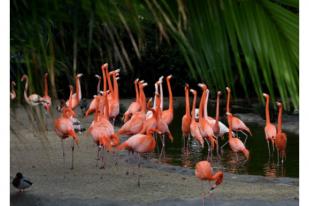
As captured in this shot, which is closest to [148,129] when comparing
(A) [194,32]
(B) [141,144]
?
(B) [141,144]

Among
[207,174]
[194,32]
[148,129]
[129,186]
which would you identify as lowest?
[129,186]

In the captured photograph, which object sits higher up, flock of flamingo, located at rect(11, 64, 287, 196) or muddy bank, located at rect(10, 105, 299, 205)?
flock of flamingo, located at rect(11, 64, 287, 196)

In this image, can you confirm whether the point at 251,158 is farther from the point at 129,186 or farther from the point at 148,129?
the point at 129,186

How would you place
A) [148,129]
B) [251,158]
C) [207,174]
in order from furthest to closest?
1. [251,158]
2. [148,129]
3. [207,174]

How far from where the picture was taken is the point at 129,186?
17.6 feet

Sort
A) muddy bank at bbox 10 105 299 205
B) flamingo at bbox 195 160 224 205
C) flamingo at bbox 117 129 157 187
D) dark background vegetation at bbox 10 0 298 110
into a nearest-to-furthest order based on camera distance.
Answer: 1. dark background vegetation at bbox 10 0 298 110
2. muddy bank at bbox 10 105 299 205
3. flamingo at bbox 195 160 224 205
4. flamingo at bbox 117 129 157 187

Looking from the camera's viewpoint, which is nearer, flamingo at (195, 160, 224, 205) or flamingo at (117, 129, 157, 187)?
flamingo at (195, 160, 224, 205)

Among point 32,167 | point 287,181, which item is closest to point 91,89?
point 32,167

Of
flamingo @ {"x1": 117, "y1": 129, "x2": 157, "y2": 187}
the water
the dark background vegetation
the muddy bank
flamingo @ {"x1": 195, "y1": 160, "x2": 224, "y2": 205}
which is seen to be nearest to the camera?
the dark background vegetation

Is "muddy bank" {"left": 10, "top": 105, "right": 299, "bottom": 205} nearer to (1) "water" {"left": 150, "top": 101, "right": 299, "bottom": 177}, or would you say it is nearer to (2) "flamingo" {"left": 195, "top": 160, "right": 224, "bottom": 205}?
(2) "flamingo" {"left": 195, "top": 160, "right": 224, "bottom": 205}

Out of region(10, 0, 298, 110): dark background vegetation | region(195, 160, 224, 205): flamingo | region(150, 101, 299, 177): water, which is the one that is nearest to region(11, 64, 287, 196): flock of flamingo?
region(195, 160, 224, 205): flamingo

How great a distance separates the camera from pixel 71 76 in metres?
0.88

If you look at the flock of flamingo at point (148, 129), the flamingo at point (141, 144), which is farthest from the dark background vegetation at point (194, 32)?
the flamingo at point (141, 144)

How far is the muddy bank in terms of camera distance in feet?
15.4
